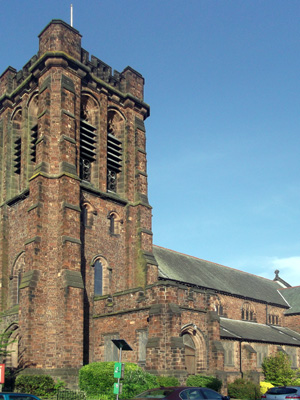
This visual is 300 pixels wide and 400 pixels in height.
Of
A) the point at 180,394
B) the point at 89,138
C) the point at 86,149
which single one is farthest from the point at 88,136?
the point at 180,394

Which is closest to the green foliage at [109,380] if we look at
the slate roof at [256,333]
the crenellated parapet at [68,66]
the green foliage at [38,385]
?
the green foliage at [38,385]

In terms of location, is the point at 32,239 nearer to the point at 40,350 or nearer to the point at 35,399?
the point at 40,350

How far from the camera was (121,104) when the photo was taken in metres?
35.0

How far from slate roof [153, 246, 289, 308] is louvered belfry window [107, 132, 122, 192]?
7.64 metres

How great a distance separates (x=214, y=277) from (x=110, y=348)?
58.9ft

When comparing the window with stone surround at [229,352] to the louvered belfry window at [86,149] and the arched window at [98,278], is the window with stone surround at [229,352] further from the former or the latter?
the louvered belfry window at [86,149]

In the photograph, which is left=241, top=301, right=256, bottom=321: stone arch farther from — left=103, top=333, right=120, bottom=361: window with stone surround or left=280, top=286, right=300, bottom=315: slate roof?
left=103, top=333, right=120, bottom=361: window with stone surround

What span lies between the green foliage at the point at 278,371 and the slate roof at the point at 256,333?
215cm

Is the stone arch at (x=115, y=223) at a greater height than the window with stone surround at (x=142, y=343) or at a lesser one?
greater

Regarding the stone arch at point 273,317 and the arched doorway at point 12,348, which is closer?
the arched doorway at point 12,348

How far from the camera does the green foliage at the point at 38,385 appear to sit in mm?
22781

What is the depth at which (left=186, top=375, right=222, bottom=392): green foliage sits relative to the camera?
23.9 m

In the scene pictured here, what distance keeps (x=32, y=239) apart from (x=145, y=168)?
11.0 metres

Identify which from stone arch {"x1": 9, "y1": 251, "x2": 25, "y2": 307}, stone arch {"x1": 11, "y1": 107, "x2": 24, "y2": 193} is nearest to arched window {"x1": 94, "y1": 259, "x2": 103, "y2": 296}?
stone arch {"x1": 9, "y1": 251, "x2": 25, "y2": 307}
